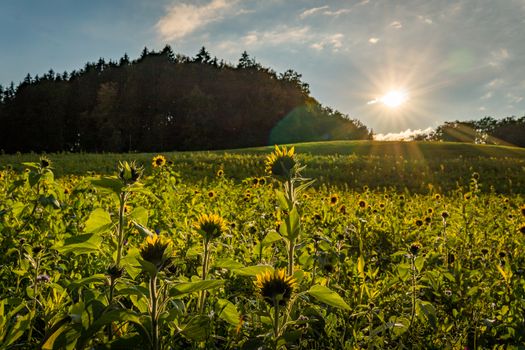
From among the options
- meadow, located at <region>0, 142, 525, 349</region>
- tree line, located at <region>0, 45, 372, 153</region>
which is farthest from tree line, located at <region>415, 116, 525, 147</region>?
meadow, located at <region>0, 142, 525, 349</region>

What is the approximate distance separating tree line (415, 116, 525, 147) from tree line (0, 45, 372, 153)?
1882 cm

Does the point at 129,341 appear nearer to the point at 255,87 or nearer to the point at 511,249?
the point at 511,249

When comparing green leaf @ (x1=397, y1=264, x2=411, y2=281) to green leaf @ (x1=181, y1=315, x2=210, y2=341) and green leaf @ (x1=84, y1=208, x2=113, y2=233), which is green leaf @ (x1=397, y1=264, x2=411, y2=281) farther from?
green leaf @ (x1=84, y1=208, x2=113, y2=233)

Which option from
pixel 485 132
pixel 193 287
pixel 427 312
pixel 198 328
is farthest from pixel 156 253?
pixel 485 132

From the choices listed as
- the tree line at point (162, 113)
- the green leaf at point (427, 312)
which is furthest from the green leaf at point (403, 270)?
the tree line at point (162, 113)

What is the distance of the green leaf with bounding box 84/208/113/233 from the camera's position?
→ 1198mm

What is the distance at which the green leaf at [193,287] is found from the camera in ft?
3.14

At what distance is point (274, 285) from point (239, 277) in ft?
4.92

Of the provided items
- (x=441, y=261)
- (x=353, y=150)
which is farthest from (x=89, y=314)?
(x=353, y=150)

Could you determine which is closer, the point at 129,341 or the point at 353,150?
the point at 129,341

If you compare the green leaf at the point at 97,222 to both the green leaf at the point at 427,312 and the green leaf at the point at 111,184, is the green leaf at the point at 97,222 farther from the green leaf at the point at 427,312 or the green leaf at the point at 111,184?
the green leaf at the point at 427,312

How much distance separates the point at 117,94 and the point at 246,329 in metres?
58.5

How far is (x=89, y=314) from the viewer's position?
42.1 inches

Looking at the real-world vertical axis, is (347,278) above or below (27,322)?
below
